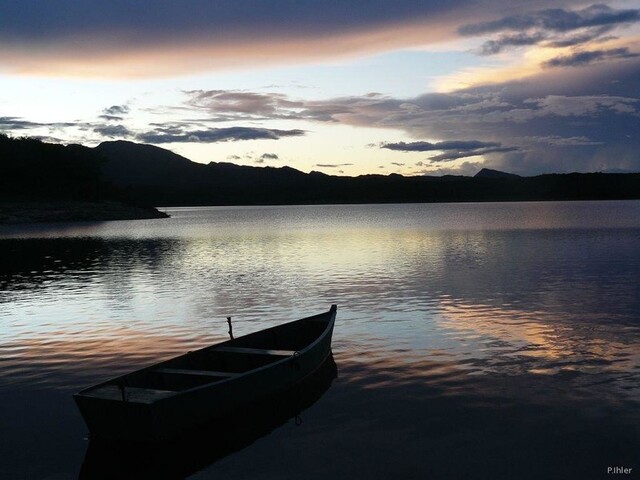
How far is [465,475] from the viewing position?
14859 millimetres

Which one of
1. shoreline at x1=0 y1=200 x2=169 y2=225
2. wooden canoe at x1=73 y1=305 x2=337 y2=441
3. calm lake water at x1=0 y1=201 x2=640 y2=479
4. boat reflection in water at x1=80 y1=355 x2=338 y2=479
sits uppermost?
shoreline at x1=0 y1=200 x2=169 y2=225

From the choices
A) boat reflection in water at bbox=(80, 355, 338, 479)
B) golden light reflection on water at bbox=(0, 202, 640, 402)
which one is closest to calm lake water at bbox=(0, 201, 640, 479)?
golden light reflection on water at bbox=(0, 202, 640, 402)

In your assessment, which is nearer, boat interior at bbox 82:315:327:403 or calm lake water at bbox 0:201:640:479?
calm lake water at bbox 0:201:640:479

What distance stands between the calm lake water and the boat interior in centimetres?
174

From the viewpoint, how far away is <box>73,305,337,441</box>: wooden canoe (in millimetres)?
16562

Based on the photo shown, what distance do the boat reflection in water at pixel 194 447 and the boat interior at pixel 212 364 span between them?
1404 mm

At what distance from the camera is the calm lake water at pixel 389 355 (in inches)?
637

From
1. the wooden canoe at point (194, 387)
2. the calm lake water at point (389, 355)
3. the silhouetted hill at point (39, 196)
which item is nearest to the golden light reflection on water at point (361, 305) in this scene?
the calm lake water at point (389, 355)

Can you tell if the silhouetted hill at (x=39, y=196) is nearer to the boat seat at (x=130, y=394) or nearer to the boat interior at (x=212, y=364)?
the boat interior at (x=212, y=364)

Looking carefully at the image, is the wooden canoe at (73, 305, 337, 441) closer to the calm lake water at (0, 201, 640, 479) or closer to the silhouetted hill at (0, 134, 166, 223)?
the calm lake water at (0, 201, 640, 479)

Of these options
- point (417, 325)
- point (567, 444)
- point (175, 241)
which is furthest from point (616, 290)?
point (175, 241)

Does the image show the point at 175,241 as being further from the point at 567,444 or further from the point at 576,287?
the point at 567,444

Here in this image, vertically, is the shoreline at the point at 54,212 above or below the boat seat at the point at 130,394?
above

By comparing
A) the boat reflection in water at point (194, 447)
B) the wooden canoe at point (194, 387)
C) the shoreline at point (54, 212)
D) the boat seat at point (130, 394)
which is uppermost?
the shoreline at point (54, 212)
